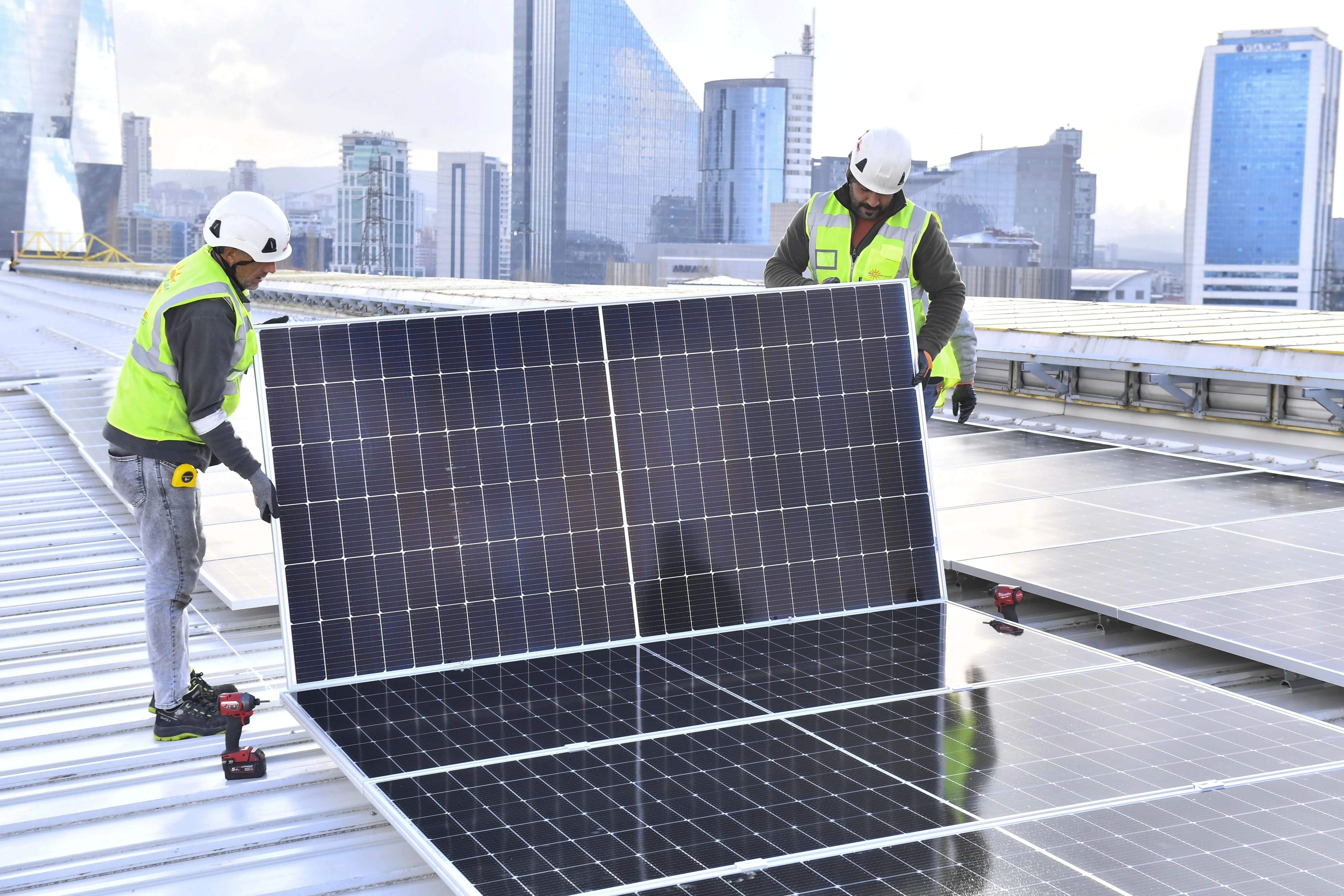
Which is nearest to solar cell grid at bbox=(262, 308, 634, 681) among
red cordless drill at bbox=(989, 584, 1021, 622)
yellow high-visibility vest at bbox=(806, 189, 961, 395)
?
red cordless drill at bbox=(989, 584, 1021, 622)

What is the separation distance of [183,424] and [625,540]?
224 cm

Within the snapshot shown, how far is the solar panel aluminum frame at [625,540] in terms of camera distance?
6.03 meters

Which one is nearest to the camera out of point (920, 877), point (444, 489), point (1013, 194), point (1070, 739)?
point (920, 877)

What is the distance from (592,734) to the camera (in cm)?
522

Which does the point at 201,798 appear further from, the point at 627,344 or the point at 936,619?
the point at 936,619

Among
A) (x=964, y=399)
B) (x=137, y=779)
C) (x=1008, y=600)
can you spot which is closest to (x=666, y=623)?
(x=1008, y=600)

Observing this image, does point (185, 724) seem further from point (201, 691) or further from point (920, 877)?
point (920, 877)

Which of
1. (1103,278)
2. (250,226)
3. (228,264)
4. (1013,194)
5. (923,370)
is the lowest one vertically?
(1103,278)

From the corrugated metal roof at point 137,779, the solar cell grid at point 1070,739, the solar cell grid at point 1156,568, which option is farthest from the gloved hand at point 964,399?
the corrugated metal roof at point 137,779

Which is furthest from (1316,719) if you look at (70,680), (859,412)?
(70,680)

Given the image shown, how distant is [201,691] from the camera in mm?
5883

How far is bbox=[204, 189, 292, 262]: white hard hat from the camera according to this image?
18.8ft

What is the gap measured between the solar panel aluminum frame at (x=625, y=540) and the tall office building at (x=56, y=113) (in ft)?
465

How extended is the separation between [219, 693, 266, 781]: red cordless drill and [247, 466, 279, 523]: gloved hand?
0.88 metres
